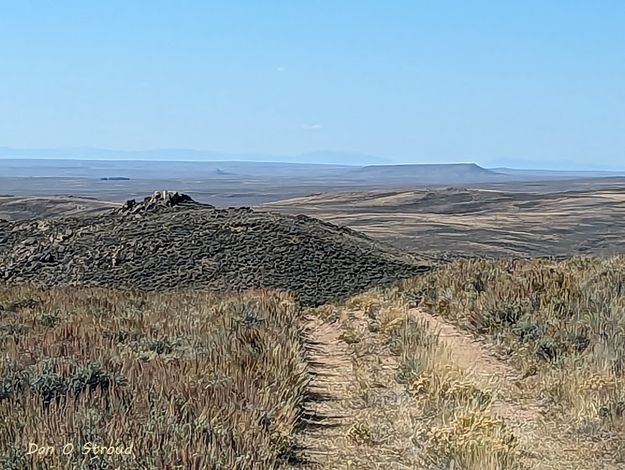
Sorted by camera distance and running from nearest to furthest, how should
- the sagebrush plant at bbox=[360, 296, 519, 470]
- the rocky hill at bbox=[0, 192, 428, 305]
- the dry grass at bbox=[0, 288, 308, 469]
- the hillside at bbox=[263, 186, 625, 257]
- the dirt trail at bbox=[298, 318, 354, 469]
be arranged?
1. the dry grass at bbox=[0, 288, 308, 469]
2. the sagebrush plant at bbox=[360, 296, 519, 470]
3. the dirt trail at bbox=[298, 318, 354, 469]
4. the rocky hill at bbox=[0, 192, 428, 305]
5. the hillside at bbox=[263, 186, 625, 257]

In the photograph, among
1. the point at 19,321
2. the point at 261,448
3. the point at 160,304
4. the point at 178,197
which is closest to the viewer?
the point at 261,448

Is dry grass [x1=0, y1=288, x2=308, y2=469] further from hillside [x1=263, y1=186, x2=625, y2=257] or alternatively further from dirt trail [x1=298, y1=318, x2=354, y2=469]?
hillside [x1=263, y1=186, x2=625, y2=257]

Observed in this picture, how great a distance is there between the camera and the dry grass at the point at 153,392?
5941 mm

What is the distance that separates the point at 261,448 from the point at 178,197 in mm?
37714

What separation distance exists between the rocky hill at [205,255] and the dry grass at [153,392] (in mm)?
13790

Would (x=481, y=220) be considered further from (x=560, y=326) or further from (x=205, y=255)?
(x=560, y=326)

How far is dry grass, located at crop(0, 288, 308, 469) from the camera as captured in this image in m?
5.94

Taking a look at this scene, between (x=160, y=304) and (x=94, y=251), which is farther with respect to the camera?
(x=94, y=251)

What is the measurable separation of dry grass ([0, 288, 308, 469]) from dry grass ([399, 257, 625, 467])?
295 cm

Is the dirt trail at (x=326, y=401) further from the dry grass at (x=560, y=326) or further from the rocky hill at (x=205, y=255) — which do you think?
the rocky hill at (x=205, y=255)

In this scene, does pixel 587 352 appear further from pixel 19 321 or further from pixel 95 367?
pixel 19 321

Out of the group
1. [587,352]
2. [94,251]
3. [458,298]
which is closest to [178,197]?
[94,251]

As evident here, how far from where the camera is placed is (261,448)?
6465mm

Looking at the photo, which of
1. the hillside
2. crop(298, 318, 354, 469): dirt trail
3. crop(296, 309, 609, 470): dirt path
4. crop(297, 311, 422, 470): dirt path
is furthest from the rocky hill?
crop(297, 311, 422, 470): dirt path
